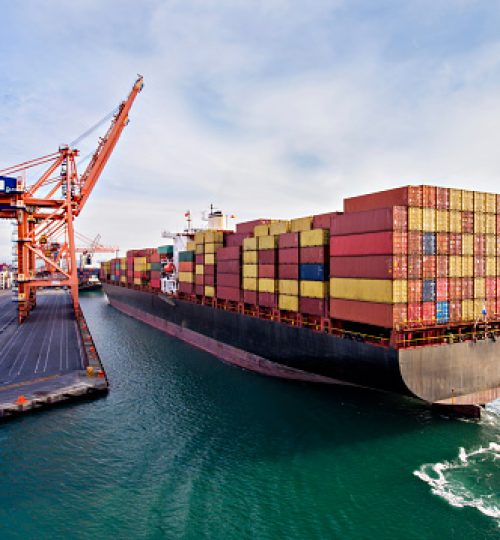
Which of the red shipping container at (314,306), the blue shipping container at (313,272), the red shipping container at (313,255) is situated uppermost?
the red shipping container at (313,255)

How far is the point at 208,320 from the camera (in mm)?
45375

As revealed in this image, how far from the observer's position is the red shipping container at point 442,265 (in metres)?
25.5

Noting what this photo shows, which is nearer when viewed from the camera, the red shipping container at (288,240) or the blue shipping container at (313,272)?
the blue shipping container at (313,272)

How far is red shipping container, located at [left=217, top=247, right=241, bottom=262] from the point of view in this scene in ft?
138

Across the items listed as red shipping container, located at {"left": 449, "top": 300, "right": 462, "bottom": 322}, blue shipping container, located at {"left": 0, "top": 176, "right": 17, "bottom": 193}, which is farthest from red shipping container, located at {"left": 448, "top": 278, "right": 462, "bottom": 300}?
blue shipping container, located at {"left": 0, "top": 176, "right": 17, "bottom": 193}

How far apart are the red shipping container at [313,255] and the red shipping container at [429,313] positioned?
8.08 meters

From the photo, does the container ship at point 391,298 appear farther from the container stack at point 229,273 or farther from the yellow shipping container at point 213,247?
the yellow shipping container at point 213,247

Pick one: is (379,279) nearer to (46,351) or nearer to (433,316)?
(433,316)

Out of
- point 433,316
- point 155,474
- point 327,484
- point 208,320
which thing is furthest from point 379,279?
point 208,320

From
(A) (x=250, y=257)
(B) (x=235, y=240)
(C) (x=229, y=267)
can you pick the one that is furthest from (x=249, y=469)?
(B) (x=235, y=240)

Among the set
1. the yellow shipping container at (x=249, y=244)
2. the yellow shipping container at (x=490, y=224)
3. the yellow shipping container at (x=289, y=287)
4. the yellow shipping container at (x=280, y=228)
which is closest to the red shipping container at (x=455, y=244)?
the yellow shipping container at (x=490, y=224)

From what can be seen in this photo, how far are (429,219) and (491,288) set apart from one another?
320 inches

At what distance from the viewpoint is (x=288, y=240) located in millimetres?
34000

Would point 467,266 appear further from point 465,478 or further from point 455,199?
point 465,478
